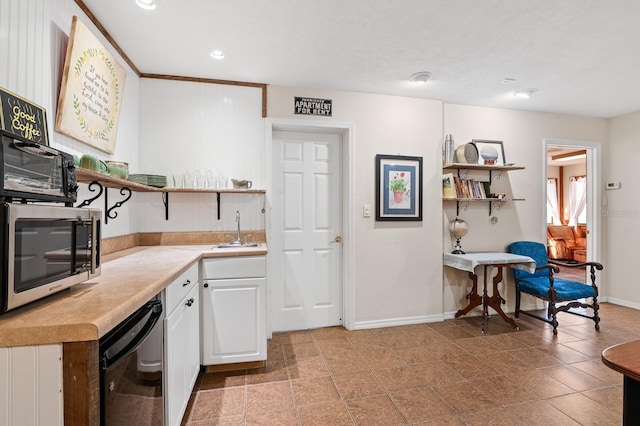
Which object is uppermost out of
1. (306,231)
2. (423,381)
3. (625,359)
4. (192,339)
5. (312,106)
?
(312,106)

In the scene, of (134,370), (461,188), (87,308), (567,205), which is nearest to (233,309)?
(134,370)

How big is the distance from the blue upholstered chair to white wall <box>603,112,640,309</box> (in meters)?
0.99

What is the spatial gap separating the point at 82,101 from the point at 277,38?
51.9 inches

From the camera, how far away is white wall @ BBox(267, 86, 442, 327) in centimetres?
316

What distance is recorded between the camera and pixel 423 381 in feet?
7.25

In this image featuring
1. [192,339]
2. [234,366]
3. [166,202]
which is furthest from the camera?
[166,202]

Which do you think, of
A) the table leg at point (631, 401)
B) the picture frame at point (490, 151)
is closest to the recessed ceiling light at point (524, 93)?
the picture frame at point (490, 151)

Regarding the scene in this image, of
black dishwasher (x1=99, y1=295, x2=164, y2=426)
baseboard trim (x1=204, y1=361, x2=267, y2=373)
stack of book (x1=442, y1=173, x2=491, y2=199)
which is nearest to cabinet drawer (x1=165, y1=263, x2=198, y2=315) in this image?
black dishwasher (x1=99, y1=295, x2=164, y2=426)

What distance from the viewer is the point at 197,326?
207 cm

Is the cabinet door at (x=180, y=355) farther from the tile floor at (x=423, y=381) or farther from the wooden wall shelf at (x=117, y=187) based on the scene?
the wooden wall shelf at (x=117, y=187)

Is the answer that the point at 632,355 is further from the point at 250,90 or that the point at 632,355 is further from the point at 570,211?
the point at 570,211

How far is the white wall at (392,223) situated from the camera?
3160mm

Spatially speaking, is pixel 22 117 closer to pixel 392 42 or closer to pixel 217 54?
pixel 217 54

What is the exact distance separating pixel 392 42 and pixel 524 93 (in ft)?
6.11
